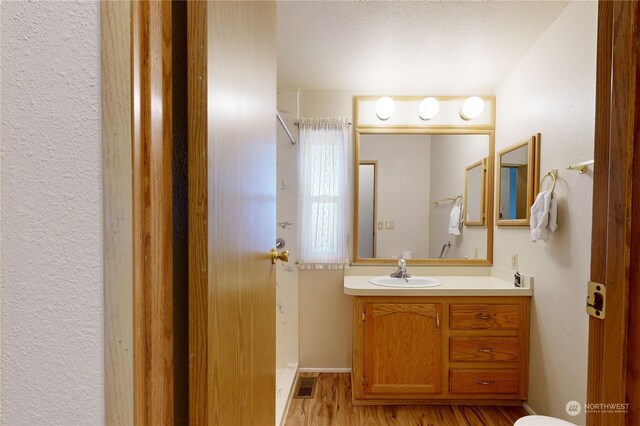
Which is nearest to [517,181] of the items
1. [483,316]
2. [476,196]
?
[476,196]

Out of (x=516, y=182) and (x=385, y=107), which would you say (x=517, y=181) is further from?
(x=385, y=107)

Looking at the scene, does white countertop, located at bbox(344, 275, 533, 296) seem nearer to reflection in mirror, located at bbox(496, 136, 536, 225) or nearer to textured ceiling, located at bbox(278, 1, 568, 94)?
reflection in mirror, located at bbox(496, 136, 536, 225)

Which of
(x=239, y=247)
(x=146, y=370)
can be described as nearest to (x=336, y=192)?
(x=239, y=247)

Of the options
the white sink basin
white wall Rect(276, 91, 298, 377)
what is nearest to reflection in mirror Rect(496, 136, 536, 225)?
the white sink basin

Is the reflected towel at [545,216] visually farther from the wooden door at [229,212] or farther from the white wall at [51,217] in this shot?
the white wall at [51,217]

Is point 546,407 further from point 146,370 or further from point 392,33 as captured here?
point 392,33

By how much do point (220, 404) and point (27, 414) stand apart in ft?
1.00

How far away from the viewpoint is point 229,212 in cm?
65

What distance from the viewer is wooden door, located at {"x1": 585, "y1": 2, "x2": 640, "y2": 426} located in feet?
1.85

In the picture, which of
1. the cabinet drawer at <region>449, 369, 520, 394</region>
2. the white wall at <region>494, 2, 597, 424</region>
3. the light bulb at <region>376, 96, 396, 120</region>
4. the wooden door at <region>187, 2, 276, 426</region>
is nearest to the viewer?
the wooden door at <region>187, 2, 276, 426</region>

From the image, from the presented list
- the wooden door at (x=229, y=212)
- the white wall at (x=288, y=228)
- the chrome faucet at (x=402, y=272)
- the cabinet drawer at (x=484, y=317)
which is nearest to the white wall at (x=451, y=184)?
the chrome faucet at (x=402, y=272)

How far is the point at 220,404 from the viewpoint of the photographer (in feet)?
1.97

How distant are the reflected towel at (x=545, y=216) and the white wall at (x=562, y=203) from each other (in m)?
0.05

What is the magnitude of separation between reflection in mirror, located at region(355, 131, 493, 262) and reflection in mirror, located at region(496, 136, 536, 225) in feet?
0.74
